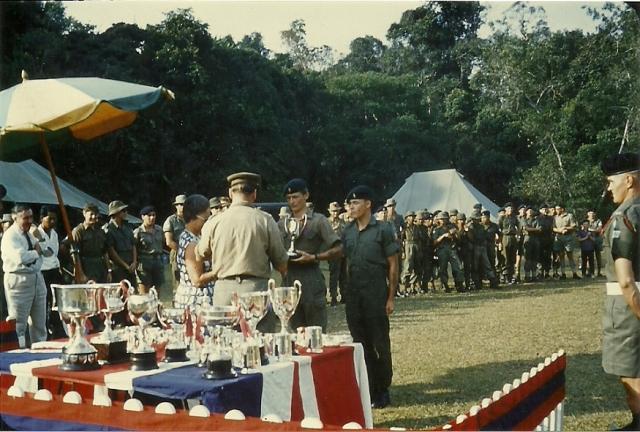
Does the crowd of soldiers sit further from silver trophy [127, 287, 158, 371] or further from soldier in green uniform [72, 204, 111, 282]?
silver trophy [127, 287, 158, 371]

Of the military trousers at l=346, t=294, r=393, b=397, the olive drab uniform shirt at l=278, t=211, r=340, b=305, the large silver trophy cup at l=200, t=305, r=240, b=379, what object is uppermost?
the olive drab uniform shirt at l=278, t=211, r=340, b=305

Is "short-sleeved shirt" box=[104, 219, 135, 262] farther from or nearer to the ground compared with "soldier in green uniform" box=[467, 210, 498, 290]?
farther from the ground

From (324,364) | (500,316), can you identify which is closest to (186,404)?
(324,364)

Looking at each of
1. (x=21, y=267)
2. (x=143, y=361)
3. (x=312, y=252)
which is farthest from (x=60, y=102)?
(x=21, y=267)

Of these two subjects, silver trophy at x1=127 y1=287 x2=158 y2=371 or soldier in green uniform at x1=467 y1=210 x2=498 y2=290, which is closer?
silver trophy at x1=127 y1=287 x2=158 y2=371

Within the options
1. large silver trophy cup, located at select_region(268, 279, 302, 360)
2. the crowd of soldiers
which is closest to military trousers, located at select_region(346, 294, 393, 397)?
large silver trophy cup, located at select_region(268, 279, 302, 360)

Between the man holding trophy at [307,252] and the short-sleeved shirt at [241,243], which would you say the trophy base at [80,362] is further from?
the man holding trophy at [307,252]

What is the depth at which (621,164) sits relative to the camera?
4465 mm

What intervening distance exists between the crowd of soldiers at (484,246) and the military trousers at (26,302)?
7219 mm

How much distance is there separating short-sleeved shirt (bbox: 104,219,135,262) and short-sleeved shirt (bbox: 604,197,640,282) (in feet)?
22.6

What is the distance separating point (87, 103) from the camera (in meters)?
4.73

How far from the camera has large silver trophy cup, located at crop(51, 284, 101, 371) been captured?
3.39 meters

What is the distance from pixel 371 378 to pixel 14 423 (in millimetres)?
3701

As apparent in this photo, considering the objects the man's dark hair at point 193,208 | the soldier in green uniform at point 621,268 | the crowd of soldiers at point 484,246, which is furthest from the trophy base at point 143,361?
the crowd of soldiers at point 484,246
